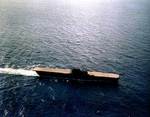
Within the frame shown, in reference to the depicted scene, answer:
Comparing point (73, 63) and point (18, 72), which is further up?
point (18, 72)

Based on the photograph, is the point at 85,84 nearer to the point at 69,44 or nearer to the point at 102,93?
the point at 102,93

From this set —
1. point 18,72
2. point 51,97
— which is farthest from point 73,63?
point 51,97

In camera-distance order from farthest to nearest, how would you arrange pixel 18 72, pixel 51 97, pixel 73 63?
pixel 73 63 → pixel 18 72 → pixel 51 97

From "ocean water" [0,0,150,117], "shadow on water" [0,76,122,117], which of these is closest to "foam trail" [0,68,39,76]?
"ocean water" [0,0,150,117]

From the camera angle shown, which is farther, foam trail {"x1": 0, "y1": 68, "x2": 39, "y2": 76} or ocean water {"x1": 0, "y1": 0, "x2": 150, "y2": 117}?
foam trail {"x1": 0, "y1": 68, "x2": 39, "y2": 76}

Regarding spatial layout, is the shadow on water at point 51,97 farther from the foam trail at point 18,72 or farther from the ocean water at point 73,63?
the foam trail at point 18,72

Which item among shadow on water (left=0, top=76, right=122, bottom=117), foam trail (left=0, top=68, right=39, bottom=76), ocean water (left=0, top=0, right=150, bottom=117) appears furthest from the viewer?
foam trail (left=0, top=68, right=39, bottom=76)

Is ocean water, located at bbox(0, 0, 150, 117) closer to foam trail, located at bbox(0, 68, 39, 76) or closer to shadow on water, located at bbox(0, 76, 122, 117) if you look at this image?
shadow on water, located at bbox(0, 76, 122, 117)

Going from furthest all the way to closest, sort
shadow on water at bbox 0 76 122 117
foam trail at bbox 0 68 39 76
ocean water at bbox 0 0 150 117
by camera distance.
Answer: foam trail at bbox 0 68 39 76, ocean water at bbox 0 0 150 117, shadow on water at bbox 0 76 122 117

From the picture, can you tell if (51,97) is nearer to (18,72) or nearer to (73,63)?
(18,72)
